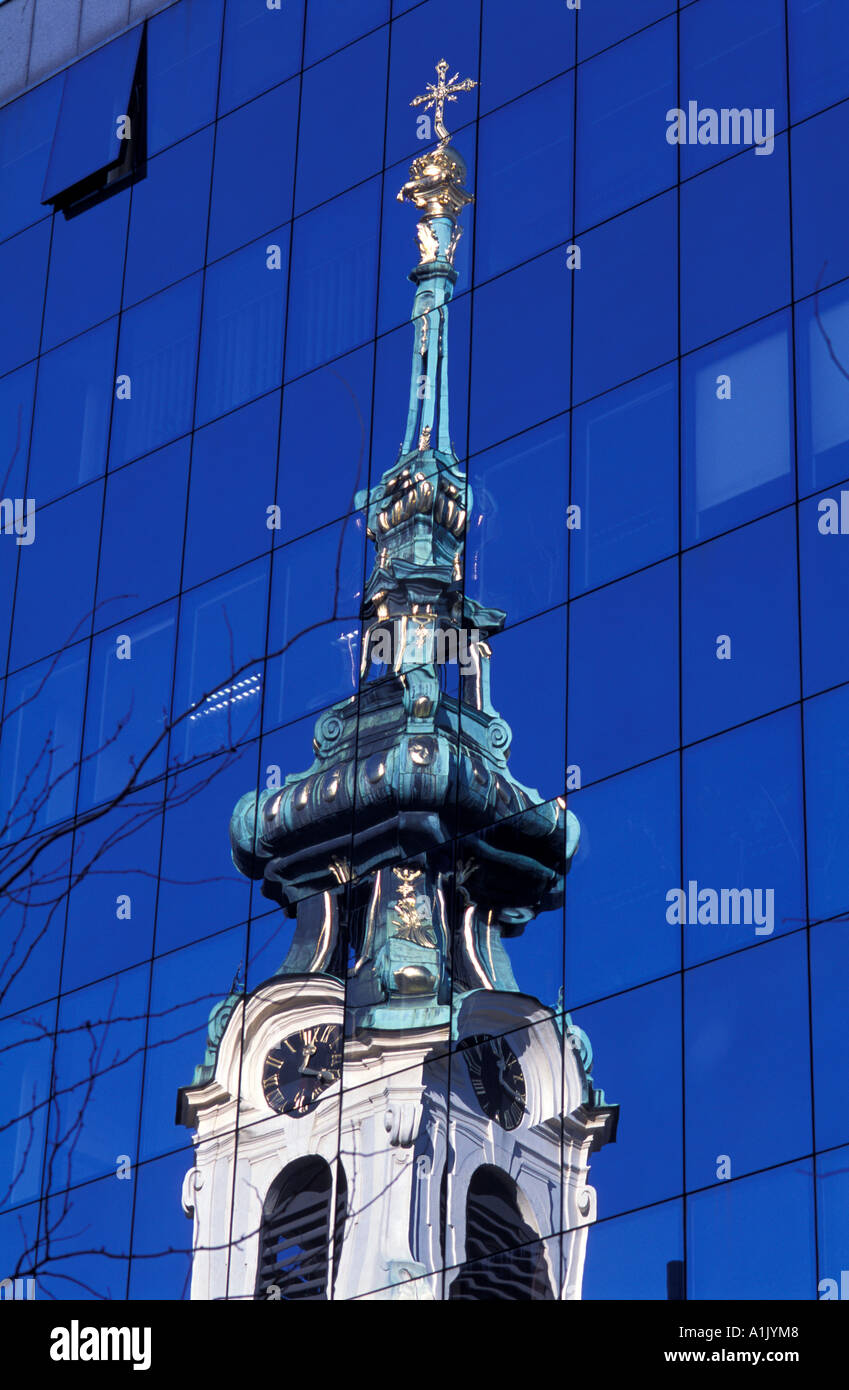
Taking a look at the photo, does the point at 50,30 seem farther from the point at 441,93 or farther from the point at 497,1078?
the point at 497,1078

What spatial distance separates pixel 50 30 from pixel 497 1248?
72.3ft

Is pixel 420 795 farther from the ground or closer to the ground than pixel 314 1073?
farther from the ground

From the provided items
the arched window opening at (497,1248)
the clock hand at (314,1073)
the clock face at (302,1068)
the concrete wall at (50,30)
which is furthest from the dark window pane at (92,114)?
the arched window opening at (497,1248)

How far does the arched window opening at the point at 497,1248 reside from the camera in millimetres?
31219

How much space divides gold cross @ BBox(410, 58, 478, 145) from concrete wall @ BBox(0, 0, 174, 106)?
641cm

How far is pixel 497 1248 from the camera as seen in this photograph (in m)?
31.8

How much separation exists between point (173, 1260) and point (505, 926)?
5760mm

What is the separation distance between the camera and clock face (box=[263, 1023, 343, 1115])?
34.4 m

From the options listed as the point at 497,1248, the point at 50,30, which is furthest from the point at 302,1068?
the point at 50,30

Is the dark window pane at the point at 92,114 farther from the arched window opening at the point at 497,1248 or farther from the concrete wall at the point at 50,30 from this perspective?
the arched window opening at the point at 497,1248

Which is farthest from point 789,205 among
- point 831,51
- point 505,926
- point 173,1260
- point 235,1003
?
Answer: point 173,1260

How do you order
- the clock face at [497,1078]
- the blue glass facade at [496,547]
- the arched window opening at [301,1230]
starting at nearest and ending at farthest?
1. the blue glass facade at [496,547]
2. the clock face at [497,1078]
3. the arched window opening at [301,1230]

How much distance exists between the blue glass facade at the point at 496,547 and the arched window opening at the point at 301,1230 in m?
1.51

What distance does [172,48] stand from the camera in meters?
43.5
